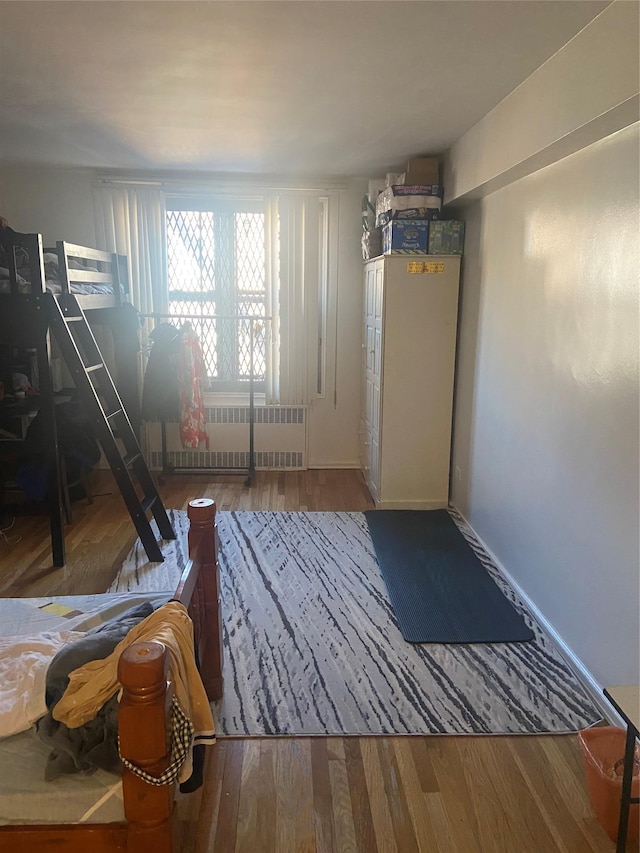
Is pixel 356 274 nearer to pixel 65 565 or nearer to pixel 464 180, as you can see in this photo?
pixel 464 180

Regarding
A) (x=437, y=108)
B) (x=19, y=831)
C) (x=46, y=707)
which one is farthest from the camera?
(x=437, y=108)

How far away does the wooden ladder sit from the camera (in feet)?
10.5

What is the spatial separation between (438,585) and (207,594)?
1.46 metres

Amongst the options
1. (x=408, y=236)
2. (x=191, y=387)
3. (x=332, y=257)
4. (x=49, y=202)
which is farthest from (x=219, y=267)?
(x=408, y=236)

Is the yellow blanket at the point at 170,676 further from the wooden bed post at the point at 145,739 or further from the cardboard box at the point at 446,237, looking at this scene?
the cardboard box at the point at 446,237

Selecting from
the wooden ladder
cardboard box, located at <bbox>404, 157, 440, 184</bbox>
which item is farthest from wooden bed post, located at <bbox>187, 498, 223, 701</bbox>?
cardboard box, located at <bbox>404, 157, 440, 184</bbox>

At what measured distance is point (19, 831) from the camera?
3.98ft

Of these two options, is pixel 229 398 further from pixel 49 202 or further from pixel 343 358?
pixel 49 202

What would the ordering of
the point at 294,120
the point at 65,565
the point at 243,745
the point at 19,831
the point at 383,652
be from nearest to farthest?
the point at 19,831 < the point at 243,745 < the point at 383,652 < the point at 294,120 < the point at 65,565

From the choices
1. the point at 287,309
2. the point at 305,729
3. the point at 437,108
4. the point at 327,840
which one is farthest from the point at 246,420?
the point at 327,840

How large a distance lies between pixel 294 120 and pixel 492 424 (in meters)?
1.96

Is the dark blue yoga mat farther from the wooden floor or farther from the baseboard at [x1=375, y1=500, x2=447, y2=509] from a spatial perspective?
the wooden floor

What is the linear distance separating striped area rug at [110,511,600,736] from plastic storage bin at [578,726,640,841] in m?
0.31

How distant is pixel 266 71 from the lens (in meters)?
2.45
